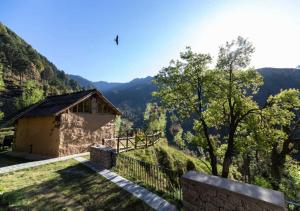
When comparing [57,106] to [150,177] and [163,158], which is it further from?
[150,177]

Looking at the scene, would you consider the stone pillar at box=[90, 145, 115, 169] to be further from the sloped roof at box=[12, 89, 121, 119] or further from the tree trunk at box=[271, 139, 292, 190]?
the tree trunk at box=[271, 139, 292, 190]

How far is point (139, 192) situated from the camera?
7977 mm

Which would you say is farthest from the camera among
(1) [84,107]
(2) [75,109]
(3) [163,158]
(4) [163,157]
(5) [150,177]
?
(4) [163,157]

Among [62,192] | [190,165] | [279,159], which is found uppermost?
[62,192]

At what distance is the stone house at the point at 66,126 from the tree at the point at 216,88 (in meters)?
6.78

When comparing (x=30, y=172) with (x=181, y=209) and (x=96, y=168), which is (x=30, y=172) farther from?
(x=181, y=209)

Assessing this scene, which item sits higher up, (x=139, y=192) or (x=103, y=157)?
(x=103, y=157)

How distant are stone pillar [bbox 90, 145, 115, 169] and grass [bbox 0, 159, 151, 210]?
1.10 metres

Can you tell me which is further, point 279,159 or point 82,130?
point 82,130

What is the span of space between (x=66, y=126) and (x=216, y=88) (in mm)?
12362

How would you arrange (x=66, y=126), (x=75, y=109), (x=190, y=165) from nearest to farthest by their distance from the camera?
(x=66, y=126) < (x=75, y=109) < (x=190, y=165)

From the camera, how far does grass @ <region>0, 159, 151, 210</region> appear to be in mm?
6833

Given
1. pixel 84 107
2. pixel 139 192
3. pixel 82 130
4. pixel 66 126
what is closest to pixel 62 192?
pixel 139 192

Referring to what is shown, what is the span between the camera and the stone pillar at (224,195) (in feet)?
14.4
